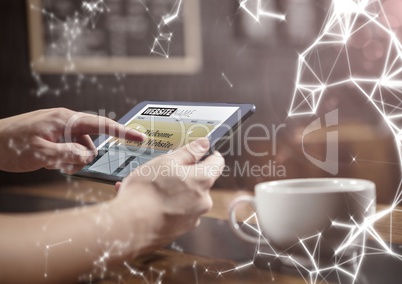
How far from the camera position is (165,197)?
0.40m

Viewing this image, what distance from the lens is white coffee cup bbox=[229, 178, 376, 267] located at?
0.39 metres

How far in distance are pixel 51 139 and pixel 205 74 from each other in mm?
592

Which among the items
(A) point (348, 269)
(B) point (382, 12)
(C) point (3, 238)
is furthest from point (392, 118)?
(C) point (3, 238)

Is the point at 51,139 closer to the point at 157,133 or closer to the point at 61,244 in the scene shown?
the point at 157,133

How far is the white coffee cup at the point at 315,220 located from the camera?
1.28ft

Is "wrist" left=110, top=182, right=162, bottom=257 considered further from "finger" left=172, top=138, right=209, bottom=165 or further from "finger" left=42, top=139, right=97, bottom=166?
"finger" left=42, top=139, right=97, bottom=166

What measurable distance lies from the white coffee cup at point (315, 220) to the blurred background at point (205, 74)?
437 mm

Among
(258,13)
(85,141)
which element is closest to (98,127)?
(85,141)

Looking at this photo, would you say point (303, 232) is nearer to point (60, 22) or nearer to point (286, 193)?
point (286, 193)

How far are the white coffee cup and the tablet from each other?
0.26 ft

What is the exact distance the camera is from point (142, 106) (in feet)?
1.96

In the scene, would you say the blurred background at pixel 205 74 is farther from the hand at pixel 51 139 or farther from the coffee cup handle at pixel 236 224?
the coffee cup handle at pixel 236 224

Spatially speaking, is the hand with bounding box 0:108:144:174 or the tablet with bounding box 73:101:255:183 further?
the hand with bounding box 0:108:144:174

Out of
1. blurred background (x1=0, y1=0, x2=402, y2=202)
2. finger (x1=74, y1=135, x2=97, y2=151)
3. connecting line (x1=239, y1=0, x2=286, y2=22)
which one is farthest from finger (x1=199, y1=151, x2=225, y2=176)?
connecting line (x1=239, y1=0, x2=286, y2=22)
